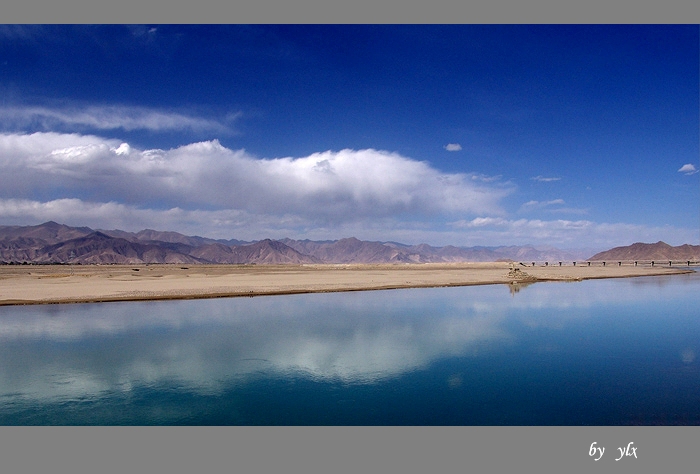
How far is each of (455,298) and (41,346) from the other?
3498cm

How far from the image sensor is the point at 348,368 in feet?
58.4

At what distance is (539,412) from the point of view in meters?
13.3

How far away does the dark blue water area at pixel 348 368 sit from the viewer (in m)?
13.3

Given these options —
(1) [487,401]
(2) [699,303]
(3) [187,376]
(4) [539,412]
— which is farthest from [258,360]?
(2) [699,303]

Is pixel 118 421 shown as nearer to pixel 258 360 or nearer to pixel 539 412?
pixel 258 360

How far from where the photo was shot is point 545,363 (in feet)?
62.1

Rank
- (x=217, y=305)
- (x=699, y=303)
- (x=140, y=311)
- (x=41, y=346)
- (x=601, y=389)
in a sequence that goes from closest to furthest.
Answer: (x=601, y=389) < (x=41, y=346) < (x=140, y=311) < (x=217, y=305) < (x=699, y=303)

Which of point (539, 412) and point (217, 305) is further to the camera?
point (217, 305)

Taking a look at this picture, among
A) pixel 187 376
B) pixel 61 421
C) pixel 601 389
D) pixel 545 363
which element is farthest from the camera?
pixel 545 363

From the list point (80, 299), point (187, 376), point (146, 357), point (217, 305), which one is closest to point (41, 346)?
point (146, 357)

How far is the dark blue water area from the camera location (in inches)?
523

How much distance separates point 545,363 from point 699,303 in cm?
3272

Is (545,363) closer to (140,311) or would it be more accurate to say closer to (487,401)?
(487,401)

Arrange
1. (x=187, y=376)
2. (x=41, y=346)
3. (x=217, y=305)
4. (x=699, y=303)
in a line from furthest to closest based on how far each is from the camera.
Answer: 1. (x=699, y=303)
2. (x=217, y=305)
3. (x=41, y=346)
4. (x=187, y=376)
